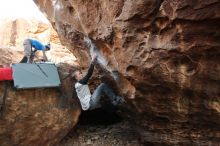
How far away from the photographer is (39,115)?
23.0ft

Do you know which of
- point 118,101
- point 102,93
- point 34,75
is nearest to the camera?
point 34,75

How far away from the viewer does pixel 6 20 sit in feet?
77.9

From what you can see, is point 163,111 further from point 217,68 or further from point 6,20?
point 6,20

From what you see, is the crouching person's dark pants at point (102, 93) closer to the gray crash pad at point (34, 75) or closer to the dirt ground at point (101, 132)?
the gray crash pad at point (34, 75)

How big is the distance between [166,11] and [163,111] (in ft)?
6.52

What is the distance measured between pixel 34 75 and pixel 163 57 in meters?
2.79

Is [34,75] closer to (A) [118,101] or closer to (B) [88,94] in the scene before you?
(B) [88,94]

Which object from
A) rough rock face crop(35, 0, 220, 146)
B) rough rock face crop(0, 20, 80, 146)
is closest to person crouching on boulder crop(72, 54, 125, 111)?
rough rock face crop(0, 20, 80, 146)

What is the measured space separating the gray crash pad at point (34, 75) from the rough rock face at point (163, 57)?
97 centimetres

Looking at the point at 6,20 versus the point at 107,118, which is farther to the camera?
the point at 6,20

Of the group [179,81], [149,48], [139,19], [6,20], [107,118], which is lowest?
[107,118]

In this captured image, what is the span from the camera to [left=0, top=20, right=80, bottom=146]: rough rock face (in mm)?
6688

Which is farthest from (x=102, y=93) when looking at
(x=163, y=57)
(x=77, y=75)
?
(x=163, y=57)

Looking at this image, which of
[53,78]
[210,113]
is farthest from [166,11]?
[53,78]
